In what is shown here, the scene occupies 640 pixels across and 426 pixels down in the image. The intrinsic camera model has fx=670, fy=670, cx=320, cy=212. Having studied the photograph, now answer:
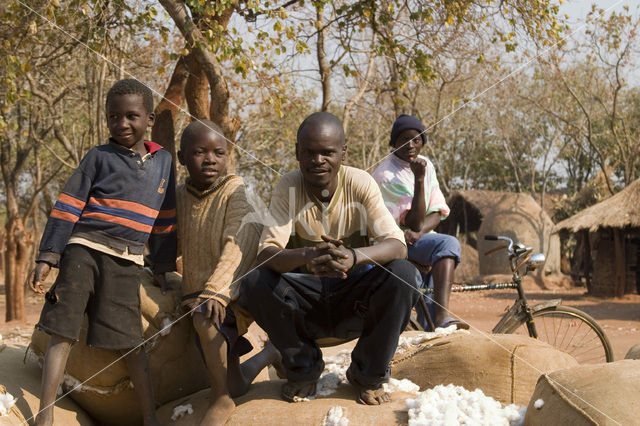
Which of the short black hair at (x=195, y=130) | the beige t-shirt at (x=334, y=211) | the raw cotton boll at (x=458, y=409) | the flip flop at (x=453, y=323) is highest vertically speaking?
the short black hair at (x=195, y=130)

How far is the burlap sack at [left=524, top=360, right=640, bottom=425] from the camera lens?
7.28ft

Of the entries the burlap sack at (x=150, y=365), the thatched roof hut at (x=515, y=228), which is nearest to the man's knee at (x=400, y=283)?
the burlap sack at (x=150, y=365)

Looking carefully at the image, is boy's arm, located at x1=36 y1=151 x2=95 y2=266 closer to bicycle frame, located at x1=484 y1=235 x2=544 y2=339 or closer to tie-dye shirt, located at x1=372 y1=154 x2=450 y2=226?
tie-dye shirt, located at x1=372 y1=154 x2=450 y2=226

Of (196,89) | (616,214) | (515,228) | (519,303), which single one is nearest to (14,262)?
(196,89)

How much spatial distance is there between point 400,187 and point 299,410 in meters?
1.83

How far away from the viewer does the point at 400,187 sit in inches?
165

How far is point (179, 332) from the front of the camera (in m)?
3.16

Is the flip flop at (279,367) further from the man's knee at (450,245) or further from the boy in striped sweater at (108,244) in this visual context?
the man's knee at (450,245)

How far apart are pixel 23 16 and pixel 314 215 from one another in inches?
172

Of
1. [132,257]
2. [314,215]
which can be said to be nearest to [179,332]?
[132,257]

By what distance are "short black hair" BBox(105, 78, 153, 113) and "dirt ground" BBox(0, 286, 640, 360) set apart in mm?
5677

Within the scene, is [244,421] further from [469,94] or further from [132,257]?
[469,94]

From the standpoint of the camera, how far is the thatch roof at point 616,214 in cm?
→ 1323

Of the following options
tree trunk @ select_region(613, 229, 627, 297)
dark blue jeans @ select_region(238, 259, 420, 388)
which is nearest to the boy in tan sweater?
dark blue jeans @ select_region(238, 259, 420, 388)
